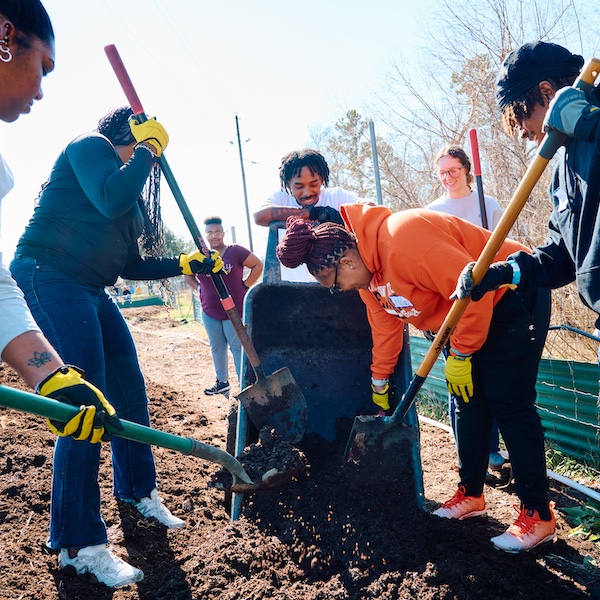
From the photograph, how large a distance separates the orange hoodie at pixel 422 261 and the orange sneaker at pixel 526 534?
2.67ft

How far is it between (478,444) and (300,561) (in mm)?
1038

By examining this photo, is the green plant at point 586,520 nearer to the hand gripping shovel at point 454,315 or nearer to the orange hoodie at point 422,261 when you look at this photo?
the hand gripping shovel at point 454,315

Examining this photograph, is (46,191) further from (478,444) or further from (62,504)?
(478,444)

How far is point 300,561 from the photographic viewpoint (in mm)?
1949

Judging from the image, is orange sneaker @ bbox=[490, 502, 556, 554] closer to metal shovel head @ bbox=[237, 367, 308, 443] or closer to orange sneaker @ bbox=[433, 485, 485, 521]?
orange sneaker @ bbox=[433, 485, 485, 521]

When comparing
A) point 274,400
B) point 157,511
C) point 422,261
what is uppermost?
point 422,261

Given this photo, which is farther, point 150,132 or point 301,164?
point 301,164

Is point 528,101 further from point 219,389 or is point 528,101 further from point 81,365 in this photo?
point 219,389

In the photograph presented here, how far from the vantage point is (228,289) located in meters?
5.44

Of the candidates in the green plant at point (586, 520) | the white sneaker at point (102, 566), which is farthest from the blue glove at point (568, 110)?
the white sneaker at point (102, 566)

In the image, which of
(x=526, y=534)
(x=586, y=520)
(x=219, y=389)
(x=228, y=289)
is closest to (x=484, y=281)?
(x=526, y=534)

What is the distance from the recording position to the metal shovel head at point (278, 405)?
2.63 m

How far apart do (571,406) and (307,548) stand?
86.8 inches

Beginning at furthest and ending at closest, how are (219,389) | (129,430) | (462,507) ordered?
1. (219,389)
2. (462,507)
3. (129,430)
